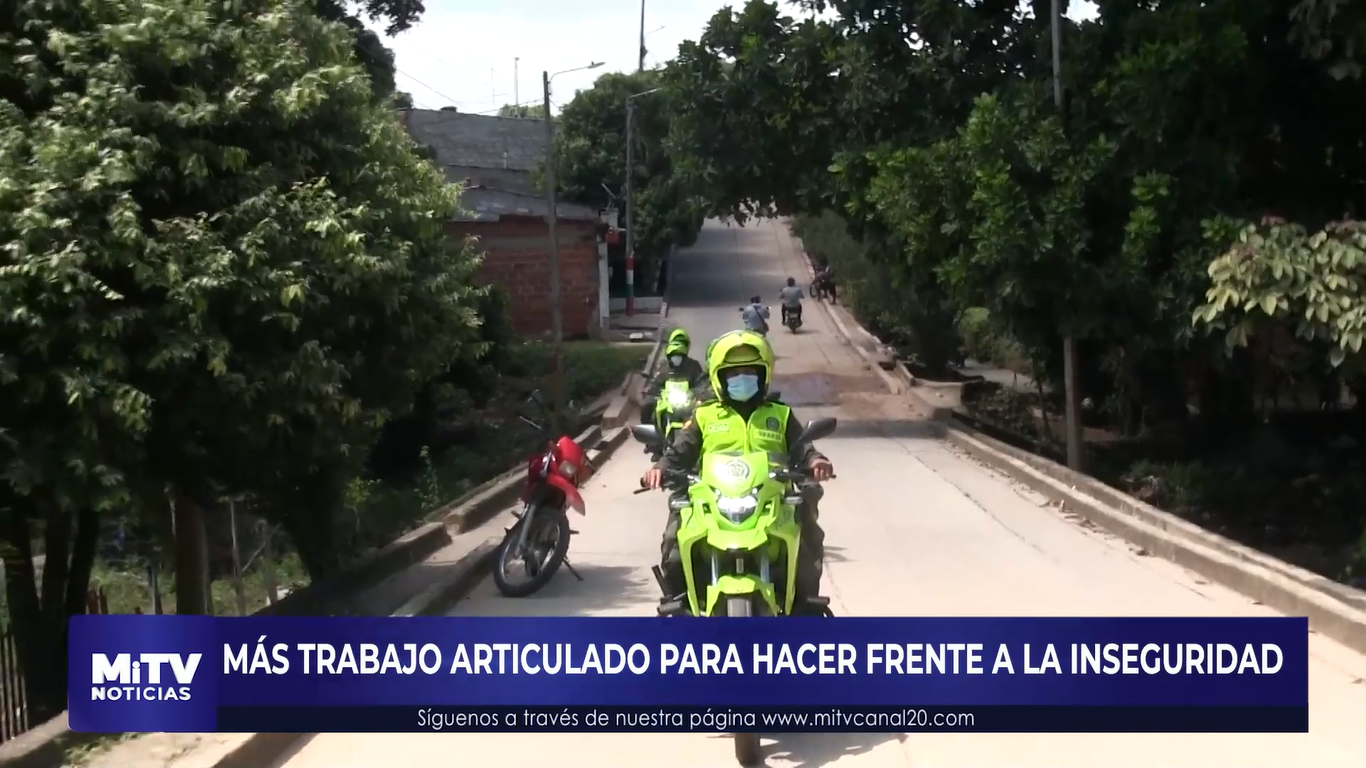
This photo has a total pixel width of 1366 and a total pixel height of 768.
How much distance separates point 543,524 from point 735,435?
413 cm

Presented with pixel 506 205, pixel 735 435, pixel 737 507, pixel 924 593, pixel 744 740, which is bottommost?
pixel 924 593

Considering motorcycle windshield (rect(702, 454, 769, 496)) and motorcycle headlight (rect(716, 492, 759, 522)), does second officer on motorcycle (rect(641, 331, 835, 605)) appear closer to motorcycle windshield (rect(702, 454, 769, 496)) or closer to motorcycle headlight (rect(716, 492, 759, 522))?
motorcycle windshield (rect(702, 454, 769, 496))

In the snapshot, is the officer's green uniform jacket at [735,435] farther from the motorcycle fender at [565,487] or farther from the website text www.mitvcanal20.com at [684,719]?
the motorcycle fender at [565,487]

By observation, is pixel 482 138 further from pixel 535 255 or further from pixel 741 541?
pixel 741 541

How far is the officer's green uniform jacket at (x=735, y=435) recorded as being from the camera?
622 centimetres

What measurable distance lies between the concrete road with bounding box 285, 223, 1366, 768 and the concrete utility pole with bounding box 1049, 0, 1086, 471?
1.51m

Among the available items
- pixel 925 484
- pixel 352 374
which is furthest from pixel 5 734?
pixel 925 484

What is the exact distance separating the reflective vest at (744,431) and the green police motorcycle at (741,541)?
0.45 feet

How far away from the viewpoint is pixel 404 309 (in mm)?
9500

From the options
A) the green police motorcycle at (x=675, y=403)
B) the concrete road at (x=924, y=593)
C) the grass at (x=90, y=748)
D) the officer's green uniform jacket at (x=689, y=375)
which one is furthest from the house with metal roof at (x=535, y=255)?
the grass at (x=90, y=748)

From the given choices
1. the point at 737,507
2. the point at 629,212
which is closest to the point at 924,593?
the point at 737,507

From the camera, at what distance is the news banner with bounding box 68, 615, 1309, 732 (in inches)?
217

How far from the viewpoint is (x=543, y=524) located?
10094 mm

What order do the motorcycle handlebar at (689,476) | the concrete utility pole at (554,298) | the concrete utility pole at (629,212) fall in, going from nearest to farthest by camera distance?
the motorcycle handlebar at (689,476) < the concrete utility pole at (554,298) < the concrete utility pole at (629,212)
